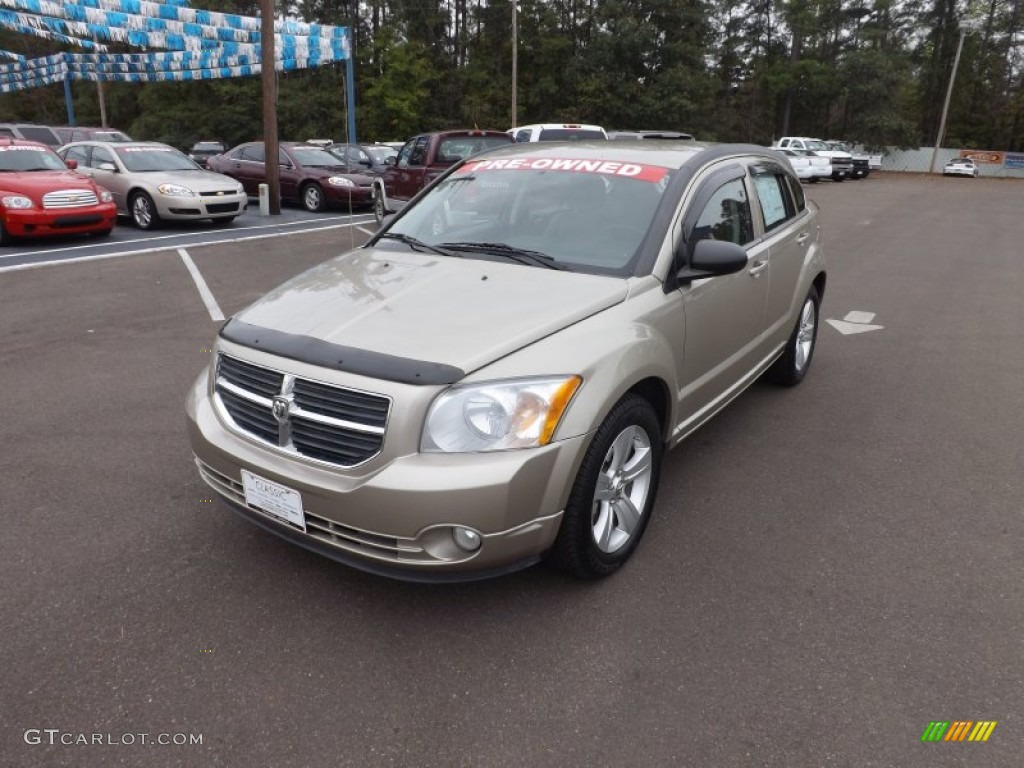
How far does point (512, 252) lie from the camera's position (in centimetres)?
345

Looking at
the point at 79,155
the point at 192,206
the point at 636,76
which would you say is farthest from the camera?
the point at 636,76

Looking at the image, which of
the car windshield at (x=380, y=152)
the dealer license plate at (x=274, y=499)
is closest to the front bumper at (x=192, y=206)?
the car windshield at (x=380, y=152)

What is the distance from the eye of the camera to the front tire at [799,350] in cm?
519

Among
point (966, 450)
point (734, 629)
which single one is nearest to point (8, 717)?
point (734, 629)

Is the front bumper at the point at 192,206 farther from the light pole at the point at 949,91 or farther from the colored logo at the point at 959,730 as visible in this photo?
the light pole at the point at 949,91

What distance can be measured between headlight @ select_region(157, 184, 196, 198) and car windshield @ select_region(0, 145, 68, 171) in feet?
4.64

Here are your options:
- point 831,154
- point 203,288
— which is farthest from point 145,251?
point 831,154

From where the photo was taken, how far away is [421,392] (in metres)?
2.45

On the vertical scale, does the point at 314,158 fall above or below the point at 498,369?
above

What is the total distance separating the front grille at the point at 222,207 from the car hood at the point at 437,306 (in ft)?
34.7

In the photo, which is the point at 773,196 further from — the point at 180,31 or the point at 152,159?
the point at 180,31

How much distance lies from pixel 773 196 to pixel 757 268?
86 cm

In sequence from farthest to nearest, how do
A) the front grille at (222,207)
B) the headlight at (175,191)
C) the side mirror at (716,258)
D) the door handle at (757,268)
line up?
the front grille at (222,207) → the headlight at (175,191) → the door handle at (757,268) → the side mirror at (716,258)

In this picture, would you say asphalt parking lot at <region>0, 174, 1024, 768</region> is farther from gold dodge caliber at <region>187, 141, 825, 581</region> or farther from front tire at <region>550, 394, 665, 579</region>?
gold dodge caliber at <region>187, 141, 825, 581</region>
